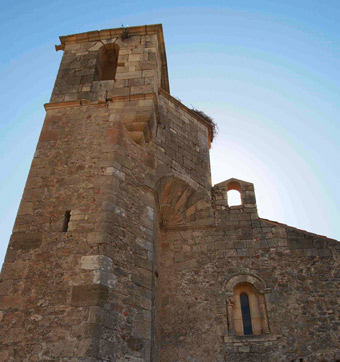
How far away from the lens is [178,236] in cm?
827

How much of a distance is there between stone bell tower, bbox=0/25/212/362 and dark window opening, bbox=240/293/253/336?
180 centimetres

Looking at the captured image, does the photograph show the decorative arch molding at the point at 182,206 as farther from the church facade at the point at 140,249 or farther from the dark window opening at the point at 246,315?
the dark window opening at the point at 246,315

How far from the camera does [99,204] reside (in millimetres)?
6246

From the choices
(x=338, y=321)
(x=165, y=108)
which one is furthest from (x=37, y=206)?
(x=338, y=321)

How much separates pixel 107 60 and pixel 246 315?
21.1ft

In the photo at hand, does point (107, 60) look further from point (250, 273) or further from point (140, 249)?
point (250, 273)

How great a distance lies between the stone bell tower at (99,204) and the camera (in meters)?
5.23

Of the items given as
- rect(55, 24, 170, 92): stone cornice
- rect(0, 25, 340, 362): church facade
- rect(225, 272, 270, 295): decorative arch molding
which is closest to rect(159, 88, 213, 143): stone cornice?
rect(0, 25, 340, 362): church facade

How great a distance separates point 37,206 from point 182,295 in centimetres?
307

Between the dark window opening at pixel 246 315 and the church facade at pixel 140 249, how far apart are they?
2 centimetres

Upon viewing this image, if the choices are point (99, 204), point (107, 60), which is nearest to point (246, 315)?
point (99, 204)

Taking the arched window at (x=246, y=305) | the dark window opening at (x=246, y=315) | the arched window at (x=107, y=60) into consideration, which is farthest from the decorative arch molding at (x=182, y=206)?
the arched window at (x=107, y=60)

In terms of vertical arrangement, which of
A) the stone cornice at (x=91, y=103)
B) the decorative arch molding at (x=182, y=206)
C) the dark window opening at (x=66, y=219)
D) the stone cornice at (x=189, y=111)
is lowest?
the dark window opening at (x=66, y=219)

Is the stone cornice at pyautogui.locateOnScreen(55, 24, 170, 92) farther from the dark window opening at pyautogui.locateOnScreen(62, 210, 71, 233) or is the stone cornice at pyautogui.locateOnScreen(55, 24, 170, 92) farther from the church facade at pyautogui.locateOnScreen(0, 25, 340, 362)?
the dark window opening at pyautogui.locateOnScreen(62, 210, 71, 233)
